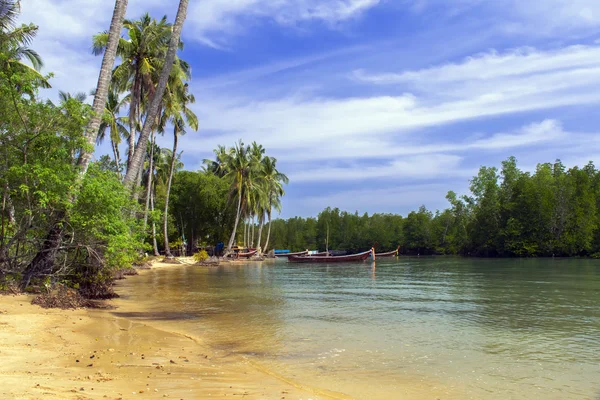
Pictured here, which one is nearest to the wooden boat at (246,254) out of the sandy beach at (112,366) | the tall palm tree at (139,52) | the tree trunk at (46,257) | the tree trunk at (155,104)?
the tall palm tree at (139,52)

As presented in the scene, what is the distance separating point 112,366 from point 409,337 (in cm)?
648


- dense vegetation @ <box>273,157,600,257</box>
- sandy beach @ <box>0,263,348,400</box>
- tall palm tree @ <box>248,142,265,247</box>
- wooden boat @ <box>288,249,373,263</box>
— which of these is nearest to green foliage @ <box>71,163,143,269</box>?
sandy beach @ <box>0,263,348,400</box>

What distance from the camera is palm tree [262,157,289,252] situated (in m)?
57.2

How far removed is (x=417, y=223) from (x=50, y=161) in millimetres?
90472

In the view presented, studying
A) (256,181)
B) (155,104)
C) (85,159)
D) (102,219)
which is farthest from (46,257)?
(256,181)

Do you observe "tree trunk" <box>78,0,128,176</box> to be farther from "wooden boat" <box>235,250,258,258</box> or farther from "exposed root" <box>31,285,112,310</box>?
"wooden boat" <box>235,250,258,258</box>

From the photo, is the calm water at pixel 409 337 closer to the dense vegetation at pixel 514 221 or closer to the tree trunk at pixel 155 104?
the tree trunk at pixel 155 104

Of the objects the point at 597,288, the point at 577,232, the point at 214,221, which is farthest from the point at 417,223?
the point at 597,288

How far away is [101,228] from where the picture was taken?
1150 centimetres

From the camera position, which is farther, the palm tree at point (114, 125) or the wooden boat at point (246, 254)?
the wooden boat at point (246, 254)

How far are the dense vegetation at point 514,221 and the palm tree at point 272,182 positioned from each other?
116 ft

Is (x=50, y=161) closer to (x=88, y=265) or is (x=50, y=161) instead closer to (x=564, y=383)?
(x=88, y=265)

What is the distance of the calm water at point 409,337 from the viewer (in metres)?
6.63

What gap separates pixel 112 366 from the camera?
6348 mm
